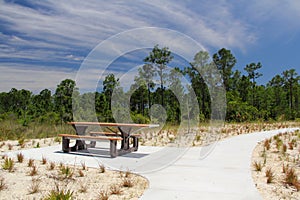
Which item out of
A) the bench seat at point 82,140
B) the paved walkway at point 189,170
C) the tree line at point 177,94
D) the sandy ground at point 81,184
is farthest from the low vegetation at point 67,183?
the tree line at point 177,94

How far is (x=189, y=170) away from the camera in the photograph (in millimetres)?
4805

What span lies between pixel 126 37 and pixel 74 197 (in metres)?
6.50

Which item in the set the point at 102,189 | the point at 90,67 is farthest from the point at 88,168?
the point at 90,67

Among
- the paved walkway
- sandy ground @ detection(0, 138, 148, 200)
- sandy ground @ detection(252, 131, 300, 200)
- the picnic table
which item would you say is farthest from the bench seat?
sandy ground @ detection(252, 131, 300, 200)

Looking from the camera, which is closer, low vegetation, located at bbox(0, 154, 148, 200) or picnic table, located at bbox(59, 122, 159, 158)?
low vegetation, located at bbox(0, 154, 148, 200)

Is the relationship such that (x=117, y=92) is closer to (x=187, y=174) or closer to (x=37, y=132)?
(x=37, y=132)

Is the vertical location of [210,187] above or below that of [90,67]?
below

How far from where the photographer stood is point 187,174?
4.51 metres

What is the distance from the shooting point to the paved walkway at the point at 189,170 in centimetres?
353

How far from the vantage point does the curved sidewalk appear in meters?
3.45

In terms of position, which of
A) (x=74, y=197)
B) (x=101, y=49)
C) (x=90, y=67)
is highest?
(x=101, y=49)

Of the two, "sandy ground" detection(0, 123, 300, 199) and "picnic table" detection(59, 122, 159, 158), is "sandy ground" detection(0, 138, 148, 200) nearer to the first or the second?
"sandy ground" detection(0, 123, 300, 199)

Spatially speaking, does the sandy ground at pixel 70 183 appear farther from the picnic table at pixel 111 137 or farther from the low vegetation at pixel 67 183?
the picnic table at pixel 111 137

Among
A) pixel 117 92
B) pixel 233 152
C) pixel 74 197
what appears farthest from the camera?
pixel 117 92
